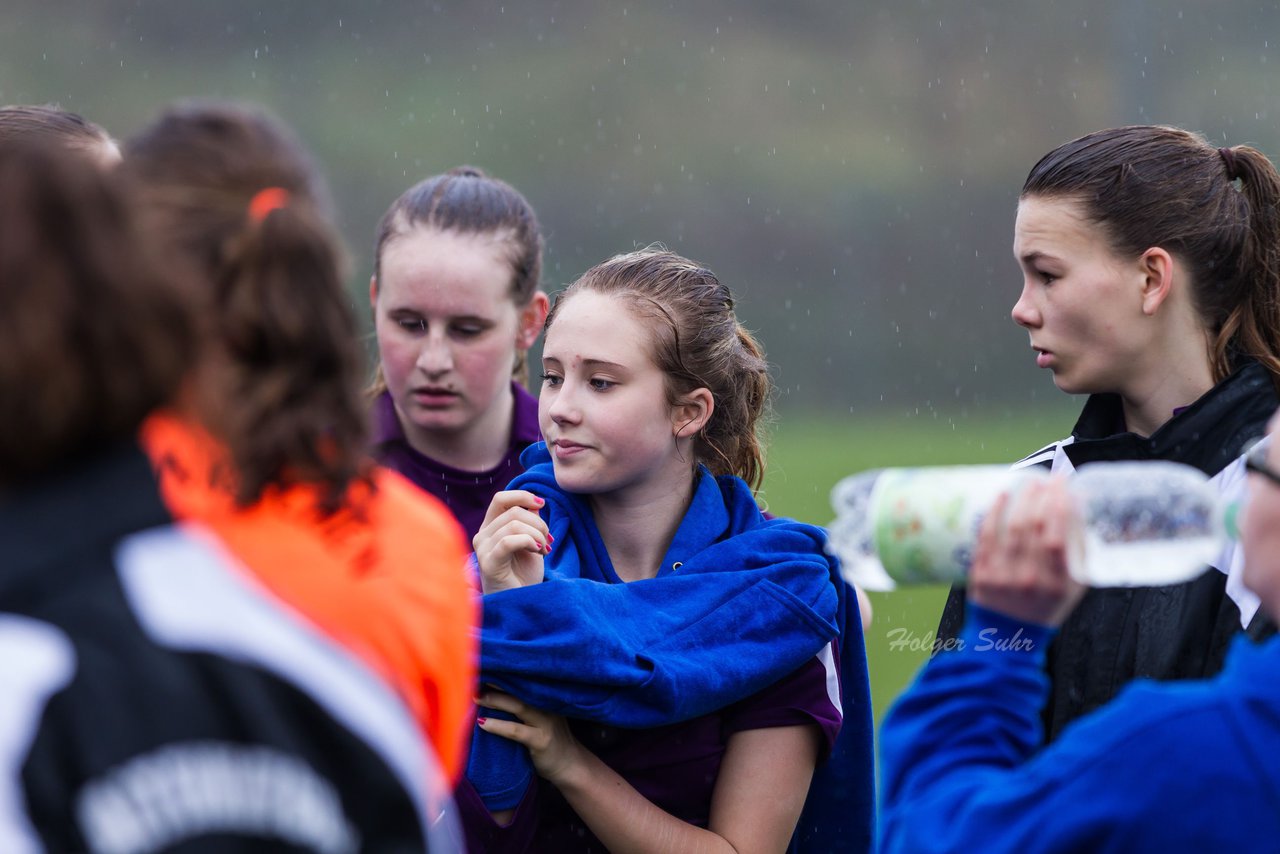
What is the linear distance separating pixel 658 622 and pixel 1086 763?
129 centimetres

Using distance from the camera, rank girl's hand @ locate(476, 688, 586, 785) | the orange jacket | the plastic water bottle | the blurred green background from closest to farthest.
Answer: the orange jacket, the plastic water bottle, girl's hand @ locate(476, 688, 586, 785), the blurred green background

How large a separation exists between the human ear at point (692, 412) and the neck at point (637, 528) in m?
0.13

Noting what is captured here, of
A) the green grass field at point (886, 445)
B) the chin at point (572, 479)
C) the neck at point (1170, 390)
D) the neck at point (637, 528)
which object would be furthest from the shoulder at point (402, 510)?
the green grass field at point (886, 445)

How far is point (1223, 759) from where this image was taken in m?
1.47

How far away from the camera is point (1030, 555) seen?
1.69 meters

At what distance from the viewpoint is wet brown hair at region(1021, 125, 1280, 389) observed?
2.79 metres

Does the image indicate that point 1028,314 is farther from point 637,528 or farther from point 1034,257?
point 637,528

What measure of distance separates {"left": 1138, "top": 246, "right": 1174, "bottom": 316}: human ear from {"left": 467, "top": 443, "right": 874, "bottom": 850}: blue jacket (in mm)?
769

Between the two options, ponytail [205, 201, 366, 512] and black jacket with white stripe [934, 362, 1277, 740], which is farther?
black jacket with white stripe [934, 362, 1277, 740]

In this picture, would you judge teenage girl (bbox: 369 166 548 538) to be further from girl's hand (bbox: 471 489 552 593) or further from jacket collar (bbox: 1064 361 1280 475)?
jacket collar (bbox: 1064 361 1280 475)

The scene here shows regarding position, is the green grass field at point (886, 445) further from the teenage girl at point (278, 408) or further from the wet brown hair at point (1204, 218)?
the teenage girl at point (278, 408)

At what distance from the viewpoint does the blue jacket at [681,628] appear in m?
2.60

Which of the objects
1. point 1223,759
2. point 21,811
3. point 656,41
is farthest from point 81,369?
point 656,41

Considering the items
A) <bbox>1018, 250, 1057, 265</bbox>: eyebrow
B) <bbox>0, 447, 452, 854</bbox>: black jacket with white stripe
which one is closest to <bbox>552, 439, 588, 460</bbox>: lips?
<bbox>1018, 250, 1057, 265</bbox>: eyebrow
